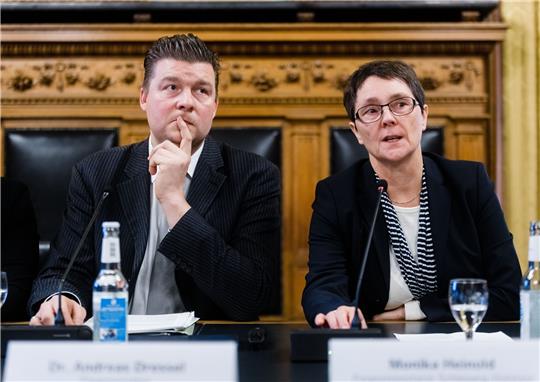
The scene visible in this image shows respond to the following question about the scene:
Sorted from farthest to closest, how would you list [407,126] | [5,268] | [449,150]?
[449,150], [5,268], [407,126]

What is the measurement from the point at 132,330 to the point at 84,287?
44 centimetres

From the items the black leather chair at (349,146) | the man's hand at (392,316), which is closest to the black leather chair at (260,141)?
the black leather chair at (349,146)

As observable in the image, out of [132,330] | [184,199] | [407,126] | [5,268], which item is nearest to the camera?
[132,330]

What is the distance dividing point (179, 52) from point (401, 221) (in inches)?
26.7

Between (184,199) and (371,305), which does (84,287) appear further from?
(371,305)

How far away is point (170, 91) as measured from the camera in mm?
1884

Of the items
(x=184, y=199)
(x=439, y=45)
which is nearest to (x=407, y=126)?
(x=184, y=199)

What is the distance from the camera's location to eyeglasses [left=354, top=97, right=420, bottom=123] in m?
1.92

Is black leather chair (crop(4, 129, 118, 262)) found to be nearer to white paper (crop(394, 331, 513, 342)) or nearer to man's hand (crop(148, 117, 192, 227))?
man's hand (crop(148, 117, 192, 227))

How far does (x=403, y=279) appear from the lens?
1892 mm

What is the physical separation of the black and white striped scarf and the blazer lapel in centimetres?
1

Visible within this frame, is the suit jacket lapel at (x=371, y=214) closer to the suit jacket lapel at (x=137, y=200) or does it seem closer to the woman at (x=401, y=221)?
the woman at (x=401, y=221)

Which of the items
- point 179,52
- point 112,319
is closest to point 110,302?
point 112,319

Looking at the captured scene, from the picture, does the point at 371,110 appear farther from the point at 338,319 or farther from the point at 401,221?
the point at 338,319
